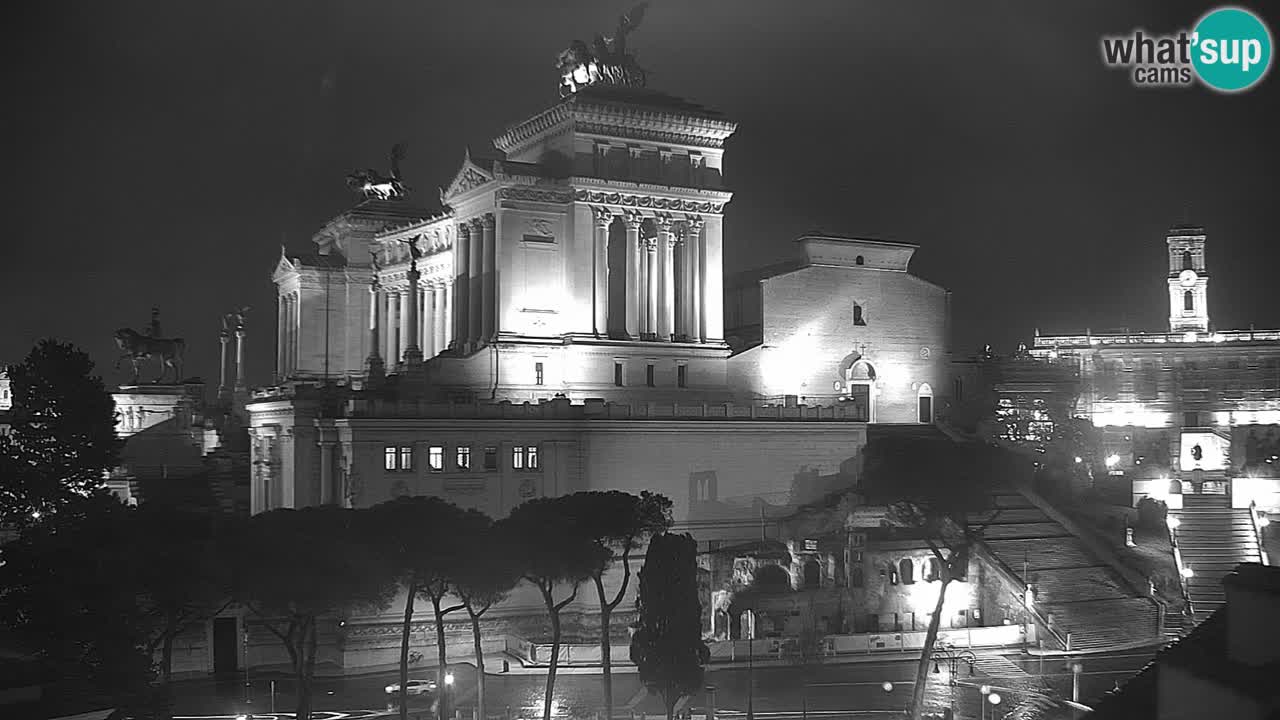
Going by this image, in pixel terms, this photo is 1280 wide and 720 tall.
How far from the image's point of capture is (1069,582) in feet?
198

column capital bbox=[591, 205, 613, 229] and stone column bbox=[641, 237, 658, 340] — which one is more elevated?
column capital bbox=[591, 205, 613, 229]

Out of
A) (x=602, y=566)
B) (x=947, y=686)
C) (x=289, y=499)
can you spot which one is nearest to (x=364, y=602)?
(x=602, y=566)

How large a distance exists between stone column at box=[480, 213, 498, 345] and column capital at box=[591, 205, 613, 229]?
212 inches

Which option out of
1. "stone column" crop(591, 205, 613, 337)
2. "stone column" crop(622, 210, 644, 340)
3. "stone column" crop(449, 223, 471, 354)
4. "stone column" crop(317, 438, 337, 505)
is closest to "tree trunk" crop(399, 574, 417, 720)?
"stone column" crop(317, 438, 337, 505)

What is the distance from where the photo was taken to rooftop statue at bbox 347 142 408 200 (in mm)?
90375

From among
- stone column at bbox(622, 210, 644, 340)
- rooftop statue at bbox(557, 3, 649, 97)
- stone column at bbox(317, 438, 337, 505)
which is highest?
rooftop statue at bbox(557, 3, 649, 97)

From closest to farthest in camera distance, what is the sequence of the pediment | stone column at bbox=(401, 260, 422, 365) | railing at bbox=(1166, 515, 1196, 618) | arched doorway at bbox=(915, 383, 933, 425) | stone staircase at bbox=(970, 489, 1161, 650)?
stone staircase at bbox=(970, 489, 1161, 650) → railing at bbox=(1166, 515, 1196, 618) → the pediment → stone column at bbox=(401, 260, 422, 365) → arched doorway at bbox=(915, 383, 933, 425)

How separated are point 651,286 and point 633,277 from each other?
139 centimetres

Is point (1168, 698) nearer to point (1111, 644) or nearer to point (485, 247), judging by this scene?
point (1111, 644)

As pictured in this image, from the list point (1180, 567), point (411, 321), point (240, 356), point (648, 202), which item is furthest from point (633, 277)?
point (240, 356)

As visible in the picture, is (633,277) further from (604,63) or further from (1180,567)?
(1180,567)

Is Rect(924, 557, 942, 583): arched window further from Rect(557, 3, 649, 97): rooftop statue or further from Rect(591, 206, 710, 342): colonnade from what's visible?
Rect(557, 3, 649, 97): rooftop statue

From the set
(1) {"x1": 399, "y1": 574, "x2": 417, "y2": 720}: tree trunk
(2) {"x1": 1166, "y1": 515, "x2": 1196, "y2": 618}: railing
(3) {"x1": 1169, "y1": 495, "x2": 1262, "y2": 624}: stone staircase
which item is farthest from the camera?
(3) {"x1": 1169, "y1": 495, "x2": 1262, "y2": 624}: stone staircase

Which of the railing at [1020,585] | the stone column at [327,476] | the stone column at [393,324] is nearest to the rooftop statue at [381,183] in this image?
the stone column at [393,324]
